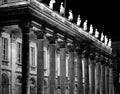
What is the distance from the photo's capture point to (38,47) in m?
35.0

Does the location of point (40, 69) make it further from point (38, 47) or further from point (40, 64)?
point (38, 47)

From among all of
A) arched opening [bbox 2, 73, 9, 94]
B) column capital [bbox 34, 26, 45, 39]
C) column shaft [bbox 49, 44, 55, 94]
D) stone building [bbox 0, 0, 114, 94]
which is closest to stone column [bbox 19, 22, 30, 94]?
stone building [bbox 0, 0, 114, 94]

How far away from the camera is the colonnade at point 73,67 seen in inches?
1264

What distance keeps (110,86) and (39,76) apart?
34769 millimetres

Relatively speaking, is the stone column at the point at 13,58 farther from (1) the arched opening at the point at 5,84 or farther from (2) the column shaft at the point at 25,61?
(2) the column shaft at the point at 25,61

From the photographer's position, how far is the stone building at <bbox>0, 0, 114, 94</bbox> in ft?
106

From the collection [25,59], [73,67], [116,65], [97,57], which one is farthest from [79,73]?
[116,65]

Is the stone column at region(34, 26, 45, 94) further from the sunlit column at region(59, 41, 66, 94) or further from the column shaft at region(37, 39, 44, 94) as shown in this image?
the sunlit column at region(59, 41, 66, 94)

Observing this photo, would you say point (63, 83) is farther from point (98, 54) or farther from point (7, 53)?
point (98, 54)

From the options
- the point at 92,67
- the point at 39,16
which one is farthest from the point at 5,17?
the point at 92,67

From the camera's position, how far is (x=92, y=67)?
51.7 m

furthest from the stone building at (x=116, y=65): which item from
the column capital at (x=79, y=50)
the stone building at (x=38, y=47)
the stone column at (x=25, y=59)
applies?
the stone column at (x=25, y=59)

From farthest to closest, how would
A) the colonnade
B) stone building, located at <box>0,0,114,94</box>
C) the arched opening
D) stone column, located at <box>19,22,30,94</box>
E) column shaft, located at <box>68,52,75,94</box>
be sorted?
column shaft, located at <box>68,52,75,94</box> → the arched opening → stone building, located at <box>0,0,114,94</box> → the colonnade → stone column, located at <box>19,22,30,94</box>

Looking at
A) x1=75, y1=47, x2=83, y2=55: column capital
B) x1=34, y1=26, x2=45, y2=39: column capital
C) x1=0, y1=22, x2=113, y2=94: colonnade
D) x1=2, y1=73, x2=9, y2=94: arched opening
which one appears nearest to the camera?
x1=0, y1=22, x2=113, y2=94: colonnade
